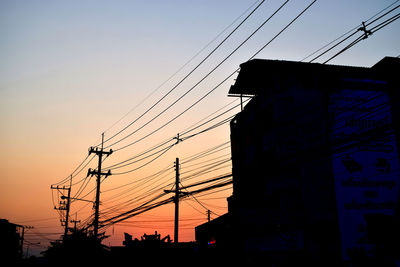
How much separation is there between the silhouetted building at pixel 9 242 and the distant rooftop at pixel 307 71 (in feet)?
141

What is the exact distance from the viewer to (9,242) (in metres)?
51.2

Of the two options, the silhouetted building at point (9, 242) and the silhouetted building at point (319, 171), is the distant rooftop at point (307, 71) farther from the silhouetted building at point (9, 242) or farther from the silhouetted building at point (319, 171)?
the silhouetted building at point (9, 242)

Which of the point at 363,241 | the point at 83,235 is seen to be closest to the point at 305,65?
the point at 363,241

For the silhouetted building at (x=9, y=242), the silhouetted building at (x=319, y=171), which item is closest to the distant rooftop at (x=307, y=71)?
the silhouetted building at (x=319, y=171)

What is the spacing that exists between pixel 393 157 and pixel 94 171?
25.1 m

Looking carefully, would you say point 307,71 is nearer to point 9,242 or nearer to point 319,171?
point 319,171

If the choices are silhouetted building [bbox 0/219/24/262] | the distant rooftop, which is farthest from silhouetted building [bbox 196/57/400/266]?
silhouetted building [bbox 0/219/24/262]

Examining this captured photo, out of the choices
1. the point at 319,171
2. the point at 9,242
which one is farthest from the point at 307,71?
the point at 9,242

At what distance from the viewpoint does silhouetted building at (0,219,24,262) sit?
4842cm

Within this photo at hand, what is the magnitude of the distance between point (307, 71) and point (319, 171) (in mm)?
7071

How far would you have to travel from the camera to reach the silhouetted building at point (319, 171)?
793 inches

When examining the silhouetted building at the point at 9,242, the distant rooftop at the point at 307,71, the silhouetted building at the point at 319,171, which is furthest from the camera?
the silhouetted building at the point at 9,242

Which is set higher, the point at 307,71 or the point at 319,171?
the point at 307,71

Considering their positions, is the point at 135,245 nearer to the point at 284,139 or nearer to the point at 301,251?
the point at 301,251
